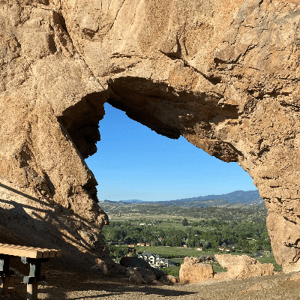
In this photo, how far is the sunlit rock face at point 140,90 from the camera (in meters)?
11.0

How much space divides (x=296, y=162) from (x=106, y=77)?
844cm

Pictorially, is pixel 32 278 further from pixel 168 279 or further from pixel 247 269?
pixel 247 269

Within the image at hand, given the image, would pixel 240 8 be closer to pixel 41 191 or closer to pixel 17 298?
pixel 41 191

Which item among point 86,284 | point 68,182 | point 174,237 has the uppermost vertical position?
point 68,182

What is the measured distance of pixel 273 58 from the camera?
34.9 feet

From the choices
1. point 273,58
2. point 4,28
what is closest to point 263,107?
point 273,58

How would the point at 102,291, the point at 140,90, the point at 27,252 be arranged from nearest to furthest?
the point at 27,252 < the point at 102,291 < the point at 140,90

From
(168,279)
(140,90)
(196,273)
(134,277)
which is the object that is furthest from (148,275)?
(140,90)

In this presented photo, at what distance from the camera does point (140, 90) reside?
1391 cm

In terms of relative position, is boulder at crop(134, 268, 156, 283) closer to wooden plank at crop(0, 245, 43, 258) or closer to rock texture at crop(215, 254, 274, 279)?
rock texture at crop(215, 254, 274, 279)

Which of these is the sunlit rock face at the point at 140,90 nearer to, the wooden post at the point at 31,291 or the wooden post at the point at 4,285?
the wooden post at the point at 4,285

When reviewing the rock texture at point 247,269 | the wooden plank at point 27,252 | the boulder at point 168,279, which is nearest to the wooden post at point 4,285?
the wooden plank at point 27,252

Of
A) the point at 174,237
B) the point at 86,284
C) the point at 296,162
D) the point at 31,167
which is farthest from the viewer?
the point at 174,237

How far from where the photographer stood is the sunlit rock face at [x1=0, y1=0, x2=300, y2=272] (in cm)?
1098
